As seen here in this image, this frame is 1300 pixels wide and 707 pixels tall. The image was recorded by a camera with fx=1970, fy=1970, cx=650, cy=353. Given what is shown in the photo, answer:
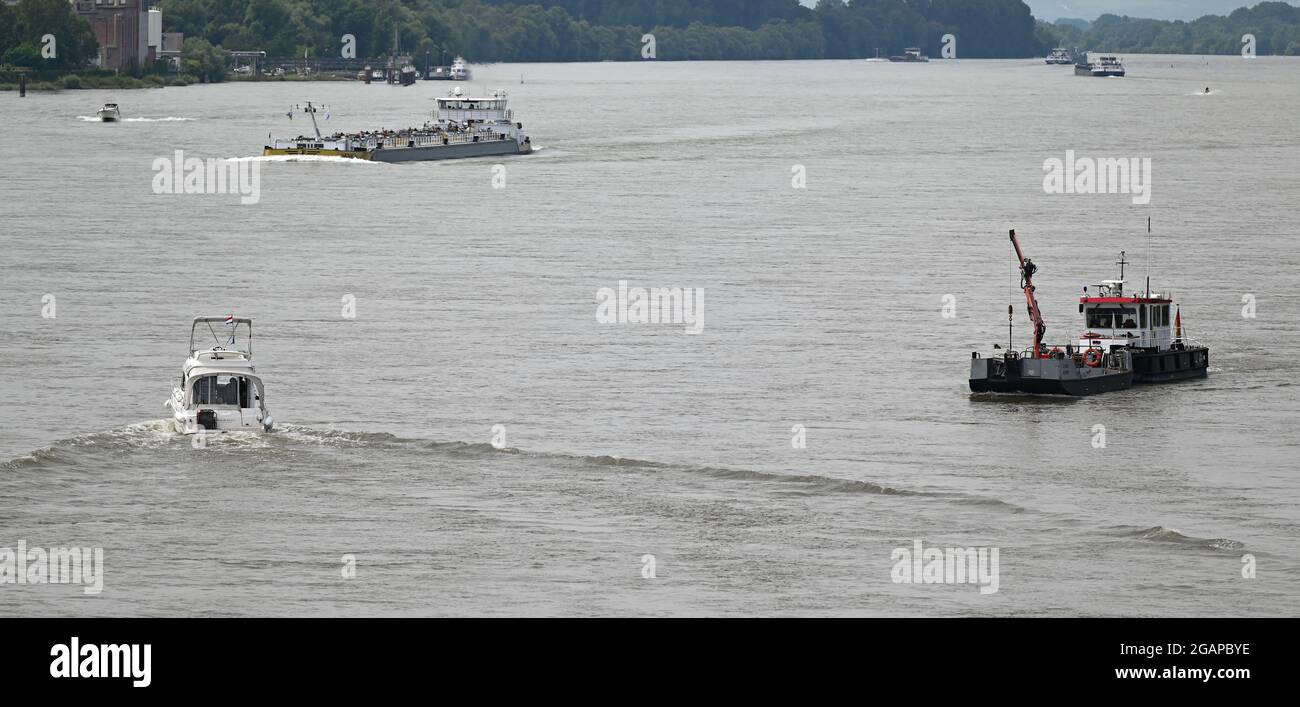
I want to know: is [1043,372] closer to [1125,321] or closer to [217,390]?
[1125,321]

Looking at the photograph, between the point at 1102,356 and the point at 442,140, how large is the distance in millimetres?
94229

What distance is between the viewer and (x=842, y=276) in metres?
72.4

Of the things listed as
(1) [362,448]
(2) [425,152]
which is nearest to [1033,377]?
(1) [362,448]

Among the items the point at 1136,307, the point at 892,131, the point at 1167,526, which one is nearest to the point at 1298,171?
the point at 892,131

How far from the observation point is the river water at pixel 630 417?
99.8 ft

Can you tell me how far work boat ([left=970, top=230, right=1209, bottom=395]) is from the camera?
4962 cm

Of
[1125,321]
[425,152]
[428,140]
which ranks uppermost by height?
[428,140]

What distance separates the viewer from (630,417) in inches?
1726

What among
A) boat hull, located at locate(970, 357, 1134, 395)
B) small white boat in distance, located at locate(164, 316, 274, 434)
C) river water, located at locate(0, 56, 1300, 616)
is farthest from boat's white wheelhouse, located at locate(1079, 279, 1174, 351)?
small white boat in distance, located at locate(164, 316, 274, 434)

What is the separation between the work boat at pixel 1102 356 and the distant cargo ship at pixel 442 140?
84432 millimetres

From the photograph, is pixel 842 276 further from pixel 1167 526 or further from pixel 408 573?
pixel 408 573

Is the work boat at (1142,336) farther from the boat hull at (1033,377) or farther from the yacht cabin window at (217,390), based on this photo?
the yacht cabin window at (217,390)

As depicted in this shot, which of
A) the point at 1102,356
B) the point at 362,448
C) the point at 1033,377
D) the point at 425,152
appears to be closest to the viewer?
the point at 362,448
